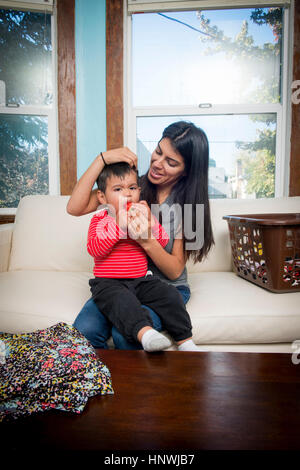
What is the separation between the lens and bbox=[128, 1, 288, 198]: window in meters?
2.38

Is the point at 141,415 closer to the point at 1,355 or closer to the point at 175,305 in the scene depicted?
the point at 1,355

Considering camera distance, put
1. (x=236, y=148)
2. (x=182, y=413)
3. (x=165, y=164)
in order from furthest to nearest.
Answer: (x=236, y=148) → (x=165, y=164) → (x=182, y=413)

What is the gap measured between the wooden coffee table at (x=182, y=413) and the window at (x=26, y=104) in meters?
2.09

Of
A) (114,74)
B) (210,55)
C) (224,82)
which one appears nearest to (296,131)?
(224,82)

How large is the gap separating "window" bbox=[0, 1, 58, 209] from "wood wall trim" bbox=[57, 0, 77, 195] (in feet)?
0.32

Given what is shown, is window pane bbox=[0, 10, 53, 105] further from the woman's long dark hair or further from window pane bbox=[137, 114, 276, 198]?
the woman's long dark hair

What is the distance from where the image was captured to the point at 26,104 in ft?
8.07

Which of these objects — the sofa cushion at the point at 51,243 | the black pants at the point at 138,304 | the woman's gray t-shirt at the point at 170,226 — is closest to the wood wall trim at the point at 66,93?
the sofa cushion at the point at 51,243

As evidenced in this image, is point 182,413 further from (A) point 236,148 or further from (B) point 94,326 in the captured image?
(A) point 236,148

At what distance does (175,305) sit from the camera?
1.07 m

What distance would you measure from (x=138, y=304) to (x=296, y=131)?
1.97 meters

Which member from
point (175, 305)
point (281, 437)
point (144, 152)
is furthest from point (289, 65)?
Answer: point (281, 437)

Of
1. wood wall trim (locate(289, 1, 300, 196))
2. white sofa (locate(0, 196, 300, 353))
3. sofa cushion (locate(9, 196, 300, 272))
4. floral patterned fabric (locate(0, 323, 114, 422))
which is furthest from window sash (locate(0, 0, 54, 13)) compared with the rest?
floral patterned fabric (locate(0, 323, 114, 422))

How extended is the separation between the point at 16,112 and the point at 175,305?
2.09m
